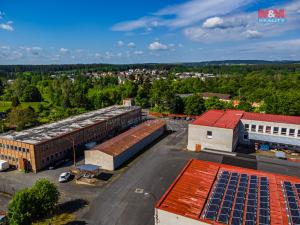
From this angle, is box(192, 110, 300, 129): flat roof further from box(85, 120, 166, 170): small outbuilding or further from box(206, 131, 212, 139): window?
box(85, 120, 166, 170): small outbuilding

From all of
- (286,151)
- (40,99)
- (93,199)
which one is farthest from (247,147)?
(40,99)

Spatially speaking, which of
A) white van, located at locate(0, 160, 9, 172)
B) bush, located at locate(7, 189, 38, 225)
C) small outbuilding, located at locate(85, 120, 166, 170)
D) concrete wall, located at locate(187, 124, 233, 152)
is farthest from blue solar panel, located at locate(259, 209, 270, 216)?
white van, located at locate(0, 160, 9, 172)

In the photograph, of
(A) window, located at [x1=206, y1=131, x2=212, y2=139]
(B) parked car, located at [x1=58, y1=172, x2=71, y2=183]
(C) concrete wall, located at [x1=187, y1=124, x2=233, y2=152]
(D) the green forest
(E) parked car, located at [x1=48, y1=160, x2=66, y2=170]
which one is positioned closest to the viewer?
(B) parked car, located at [x1=58, y1=172, x2=71, y2=183]

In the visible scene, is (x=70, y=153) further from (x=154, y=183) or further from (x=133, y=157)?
(x=154, y=183)

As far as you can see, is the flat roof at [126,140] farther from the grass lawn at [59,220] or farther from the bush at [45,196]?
the bush at [45,196]

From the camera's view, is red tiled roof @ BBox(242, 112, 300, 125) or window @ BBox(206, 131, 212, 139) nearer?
window @ BBox(206, 131, 212, 139)

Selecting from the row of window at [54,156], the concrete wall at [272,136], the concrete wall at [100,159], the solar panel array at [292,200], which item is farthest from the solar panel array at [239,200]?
the row of window at [54,156]

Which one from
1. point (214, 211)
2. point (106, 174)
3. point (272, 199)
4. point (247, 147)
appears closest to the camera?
point (214, 211)

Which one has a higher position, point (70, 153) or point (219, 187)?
point (219, 187)
